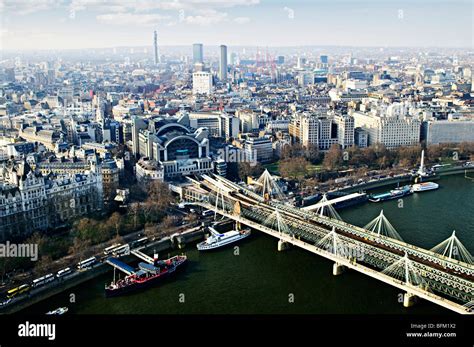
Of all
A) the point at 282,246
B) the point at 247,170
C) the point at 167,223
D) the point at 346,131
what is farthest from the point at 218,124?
the point at 282,246

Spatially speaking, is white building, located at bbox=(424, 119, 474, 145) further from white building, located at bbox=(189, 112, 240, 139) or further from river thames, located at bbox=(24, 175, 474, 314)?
river thames, located at bbox=(24, 175, 474, 314)

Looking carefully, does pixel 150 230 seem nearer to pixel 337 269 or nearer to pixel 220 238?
pixel 220 238

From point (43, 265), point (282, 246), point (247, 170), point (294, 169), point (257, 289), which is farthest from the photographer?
point (294, 169)

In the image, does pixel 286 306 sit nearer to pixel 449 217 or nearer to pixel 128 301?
pixel 128 301

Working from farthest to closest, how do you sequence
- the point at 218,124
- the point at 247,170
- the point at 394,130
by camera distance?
the point at 218,124, the point at 394,130, the point at 247,170

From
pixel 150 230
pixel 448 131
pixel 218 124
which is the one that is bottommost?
pixel 150 230

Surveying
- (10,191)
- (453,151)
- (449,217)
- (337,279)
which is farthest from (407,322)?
(453,151)

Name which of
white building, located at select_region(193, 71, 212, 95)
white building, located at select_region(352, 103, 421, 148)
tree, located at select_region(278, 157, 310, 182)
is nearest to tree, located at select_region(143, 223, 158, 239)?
tree, located at select_region(278, 157, 310, 182)
